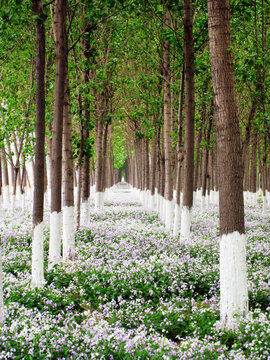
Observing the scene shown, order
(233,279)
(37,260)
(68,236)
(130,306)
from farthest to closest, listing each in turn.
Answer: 1. (68,236)
2. (37,260)
3. (130,306)
4. (233,279)

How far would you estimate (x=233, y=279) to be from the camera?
6027mm

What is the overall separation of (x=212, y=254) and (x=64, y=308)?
16.6 feet

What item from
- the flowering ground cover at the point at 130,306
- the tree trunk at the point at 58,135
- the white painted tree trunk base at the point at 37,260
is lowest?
the flowering ground cover at the point at 130,306

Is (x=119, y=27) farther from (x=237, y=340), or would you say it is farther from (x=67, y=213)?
(x=237, y=340)

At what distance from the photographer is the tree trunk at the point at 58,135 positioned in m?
9.68

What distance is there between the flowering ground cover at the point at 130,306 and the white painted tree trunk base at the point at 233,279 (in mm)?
235

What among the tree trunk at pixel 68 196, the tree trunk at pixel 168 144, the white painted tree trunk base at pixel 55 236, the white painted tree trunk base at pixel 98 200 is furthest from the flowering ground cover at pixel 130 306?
the white painted tree trunk base at pixel 98 200

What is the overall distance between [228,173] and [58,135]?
5.23m

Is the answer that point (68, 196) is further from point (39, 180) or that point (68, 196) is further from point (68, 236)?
point (39, 180)

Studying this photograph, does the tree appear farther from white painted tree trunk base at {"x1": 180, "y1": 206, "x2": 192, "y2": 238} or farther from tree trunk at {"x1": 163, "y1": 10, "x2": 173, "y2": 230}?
tree trunk at {"x1": 163, "y1": 10, "x2": 173, "y2": 230}

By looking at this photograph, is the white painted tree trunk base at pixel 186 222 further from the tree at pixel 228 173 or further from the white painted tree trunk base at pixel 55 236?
the tree at pixel 228 173

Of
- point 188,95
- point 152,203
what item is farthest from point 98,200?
point 188,95

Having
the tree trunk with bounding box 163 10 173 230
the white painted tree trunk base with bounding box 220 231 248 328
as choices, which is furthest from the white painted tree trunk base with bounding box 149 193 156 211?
the white painted tree trunk base with bounding box 220 231 248 328

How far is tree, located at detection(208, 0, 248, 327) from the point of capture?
6023mm
